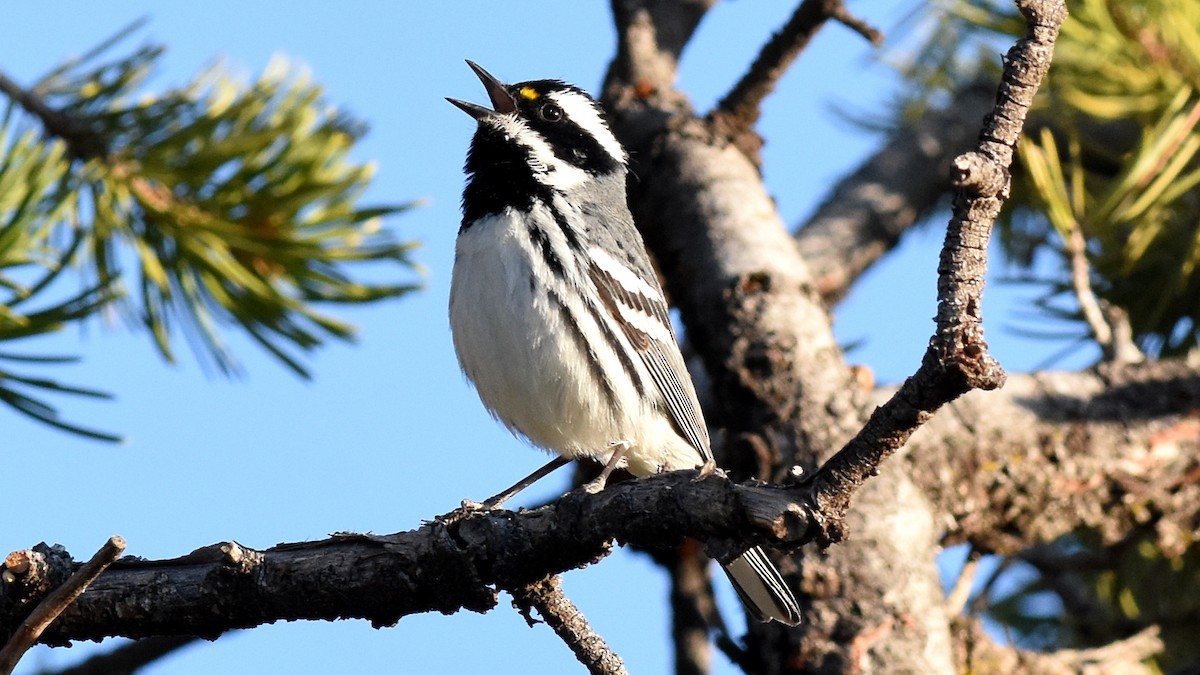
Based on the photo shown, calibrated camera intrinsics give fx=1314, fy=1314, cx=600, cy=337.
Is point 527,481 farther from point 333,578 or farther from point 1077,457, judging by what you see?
point 1077,457

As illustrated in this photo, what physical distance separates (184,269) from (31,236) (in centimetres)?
58

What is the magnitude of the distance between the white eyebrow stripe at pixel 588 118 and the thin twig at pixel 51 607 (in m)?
2.66

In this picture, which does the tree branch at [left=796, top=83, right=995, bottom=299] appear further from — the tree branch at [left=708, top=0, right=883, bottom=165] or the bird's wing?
the bird's wing

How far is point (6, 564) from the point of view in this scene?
8.34 ft

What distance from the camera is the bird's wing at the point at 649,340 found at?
382cm

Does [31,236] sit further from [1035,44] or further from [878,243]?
[878,243]

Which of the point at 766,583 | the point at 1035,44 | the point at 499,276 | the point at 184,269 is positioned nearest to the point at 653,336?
the point at 499,276

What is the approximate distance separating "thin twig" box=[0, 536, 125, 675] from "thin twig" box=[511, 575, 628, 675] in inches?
30.8

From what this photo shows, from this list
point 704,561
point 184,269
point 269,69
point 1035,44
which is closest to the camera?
point 1035,44

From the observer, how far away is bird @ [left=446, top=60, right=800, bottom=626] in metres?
3.64

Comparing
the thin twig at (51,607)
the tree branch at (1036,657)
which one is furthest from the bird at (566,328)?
the thin twig at (51,607)

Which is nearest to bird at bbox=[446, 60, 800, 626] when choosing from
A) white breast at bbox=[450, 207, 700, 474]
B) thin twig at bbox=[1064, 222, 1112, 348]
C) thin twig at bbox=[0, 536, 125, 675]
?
white breast at bbox=[450, 207, 700, 474]

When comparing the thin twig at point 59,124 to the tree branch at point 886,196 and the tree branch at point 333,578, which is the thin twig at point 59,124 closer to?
the tree branch at point 333,578

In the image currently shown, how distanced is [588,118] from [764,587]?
2.00 meters
